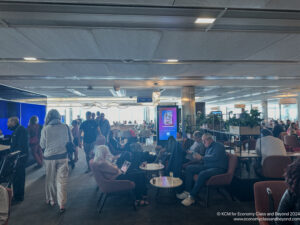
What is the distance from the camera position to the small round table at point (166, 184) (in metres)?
3.15

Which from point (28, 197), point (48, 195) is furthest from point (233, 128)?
point (28, 197)

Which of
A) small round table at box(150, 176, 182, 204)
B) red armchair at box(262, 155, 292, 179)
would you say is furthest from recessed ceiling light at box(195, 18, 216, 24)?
red armchair at box(262, 155, 292, 179)

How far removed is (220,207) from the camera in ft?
11.1

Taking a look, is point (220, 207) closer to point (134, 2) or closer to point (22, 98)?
point (134, 2)

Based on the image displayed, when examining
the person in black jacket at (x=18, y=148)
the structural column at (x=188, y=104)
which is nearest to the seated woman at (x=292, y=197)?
the person in black jacket at (x=18, y=148)

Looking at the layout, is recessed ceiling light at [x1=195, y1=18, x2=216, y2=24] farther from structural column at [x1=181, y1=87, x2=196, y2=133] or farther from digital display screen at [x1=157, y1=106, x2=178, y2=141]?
structural column at [x1=181, y1=87, x2=196, y2=133]

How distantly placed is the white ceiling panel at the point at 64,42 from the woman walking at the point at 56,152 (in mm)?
1242

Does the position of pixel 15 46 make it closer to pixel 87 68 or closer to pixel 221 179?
pixel 87 68

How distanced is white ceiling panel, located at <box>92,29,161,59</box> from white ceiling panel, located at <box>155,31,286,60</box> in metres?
0.20

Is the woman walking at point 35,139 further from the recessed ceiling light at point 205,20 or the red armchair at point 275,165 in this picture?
the red armchair at point 275,165

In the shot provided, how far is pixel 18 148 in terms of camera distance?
3625mm

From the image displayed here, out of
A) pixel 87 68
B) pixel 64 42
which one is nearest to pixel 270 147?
pixel 64 42

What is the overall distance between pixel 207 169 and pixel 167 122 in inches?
146

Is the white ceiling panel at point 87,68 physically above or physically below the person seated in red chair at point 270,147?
above
